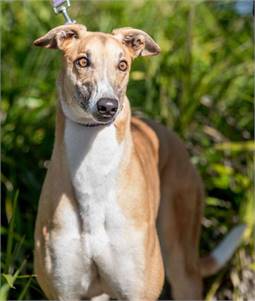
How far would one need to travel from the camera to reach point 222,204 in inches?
246

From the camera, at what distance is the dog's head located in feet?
12.6

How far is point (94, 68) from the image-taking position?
12.9 feet

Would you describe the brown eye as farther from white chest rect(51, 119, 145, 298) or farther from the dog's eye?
white chest rect(51, 119, 145, 298)

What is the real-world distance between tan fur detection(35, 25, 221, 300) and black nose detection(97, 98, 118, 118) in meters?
0.17

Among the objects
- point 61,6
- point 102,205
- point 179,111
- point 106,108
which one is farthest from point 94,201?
point 179,111

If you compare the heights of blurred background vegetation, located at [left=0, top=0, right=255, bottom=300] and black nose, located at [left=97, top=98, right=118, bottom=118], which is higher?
black nose, located at [left=97, top=98, right=118, bottom=118]

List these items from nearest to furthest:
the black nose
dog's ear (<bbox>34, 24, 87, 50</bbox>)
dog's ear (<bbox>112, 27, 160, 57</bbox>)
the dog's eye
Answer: the black nose → the dog's eye → dog's ear (<bbox>34, 24, 87, 50</bbox>) → dog's ear (<bbox>112, 27, 160, 57</bbox>)

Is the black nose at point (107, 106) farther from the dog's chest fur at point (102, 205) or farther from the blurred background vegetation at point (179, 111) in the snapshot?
the blurred background vegetation at point (179, 111)

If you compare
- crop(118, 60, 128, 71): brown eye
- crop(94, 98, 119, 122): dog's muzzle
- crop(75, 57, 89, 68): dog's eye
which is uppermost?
crop(75, 57, 89, 68): dog's eye

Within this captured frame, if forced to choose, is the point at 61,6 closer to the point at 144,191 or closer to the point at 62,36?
the point at 62,36

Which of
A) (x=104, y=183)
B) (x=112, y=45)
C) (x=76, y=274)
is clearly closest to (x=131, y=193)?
(x=104, y=183)

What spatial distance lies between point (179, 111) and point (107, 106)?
254cm

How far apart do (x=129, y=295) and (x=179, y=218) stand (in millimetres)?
997

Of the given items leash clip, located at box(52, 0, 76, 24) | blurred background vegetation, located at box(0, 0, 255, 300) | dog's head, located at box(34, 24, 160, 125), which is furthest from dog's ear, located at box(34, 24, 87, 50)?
blurred background vegetation, located at box(0, 0, 255, 300)
